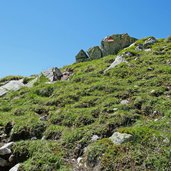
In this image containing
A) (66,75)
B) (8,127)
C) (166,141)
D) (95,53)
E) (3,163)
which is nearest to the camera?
(166,141)

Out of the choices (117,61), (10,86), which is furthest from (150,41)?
(10,86)

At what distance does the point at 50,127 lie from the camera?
1323 cm

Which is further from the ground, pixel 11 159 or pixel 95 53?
pixel 95 53

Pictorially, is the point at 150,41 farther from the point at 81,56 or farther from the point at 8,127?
the point at 8,127

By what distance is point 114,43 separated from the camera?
30734 mm

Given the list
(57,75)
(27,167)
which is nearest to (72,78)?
(57,75)

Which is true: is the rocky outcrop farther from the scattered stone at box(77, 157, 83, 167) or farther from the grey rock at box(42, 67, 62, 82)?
the grey rock at box(42, 67, 62, 82)

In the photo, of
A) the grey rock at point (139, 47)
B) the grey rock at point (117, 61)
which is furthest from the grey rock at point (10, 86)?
the grey rock at point (139, 47)

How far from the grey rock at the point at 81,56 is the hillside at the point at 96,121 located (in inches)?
324

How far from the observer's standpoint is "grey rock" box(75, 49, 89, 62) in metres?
29.5

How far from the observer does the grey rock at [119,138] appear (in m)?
10.6

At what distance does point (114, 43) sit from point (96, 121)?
1844cm

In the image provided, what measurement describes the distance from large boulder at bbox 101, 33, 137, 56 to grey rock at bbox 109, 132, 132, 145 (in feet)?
62.9

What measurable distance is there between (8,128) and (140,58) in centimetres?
1095
